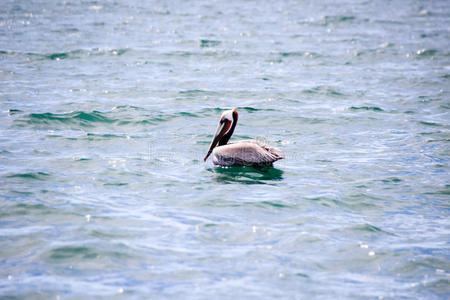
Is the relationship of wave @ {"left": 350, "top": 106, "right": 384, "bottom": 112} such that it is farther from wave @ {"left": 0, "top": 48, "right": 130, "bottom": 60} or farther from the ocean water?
wave @ {"left": 0, "top": 48, "right": 130, "bottom": 60}

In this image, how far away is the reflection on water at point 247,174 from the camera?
31.2 feet

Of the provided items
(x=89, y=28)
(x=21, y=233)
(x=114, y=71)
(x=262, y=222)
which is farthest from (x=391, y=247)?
(x=89, y=28)

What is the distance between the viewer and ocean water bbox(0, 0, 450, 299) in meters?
6.46

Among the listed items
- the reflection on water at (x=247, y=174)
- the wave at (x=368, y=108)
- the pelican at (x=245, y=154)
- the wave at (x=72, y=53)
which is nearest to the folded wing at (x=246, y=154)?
Answer: the pelican at (x=245, y=154)

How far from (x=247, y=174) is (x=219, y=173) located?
0.45 meters

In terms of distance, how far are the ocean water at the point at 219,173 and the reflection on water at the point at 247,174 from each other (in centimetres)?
4

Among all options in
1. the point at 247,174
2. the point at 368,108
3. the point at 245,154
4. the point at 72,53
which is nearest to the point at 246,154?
the point at 245,154

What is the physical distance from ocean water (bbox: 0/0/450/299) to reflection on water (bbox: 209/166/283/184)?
0.04m

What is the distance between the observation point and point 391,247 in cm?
720

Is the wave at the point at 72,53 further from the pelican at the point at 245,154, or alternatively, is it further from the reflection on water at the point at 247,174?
the reflection on water at the point at 247,174

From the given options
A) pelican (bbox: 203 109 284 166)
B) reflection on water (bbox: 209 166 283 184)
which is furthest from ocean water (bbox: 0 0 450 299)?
pelican (bbox: 203 109 284 166)

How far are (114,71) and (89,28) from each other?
893 cm

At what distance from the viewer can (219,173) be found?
9.85 m

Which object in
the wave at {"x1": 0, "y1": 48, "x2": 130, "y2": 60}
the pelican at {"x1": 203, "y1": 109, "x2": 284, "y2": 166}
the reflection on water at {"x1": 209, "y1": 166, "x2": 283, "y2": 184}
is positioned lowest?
the reflection on water at {"x1": 209, "y1": 166, "x2": 283, "y2": 184}
